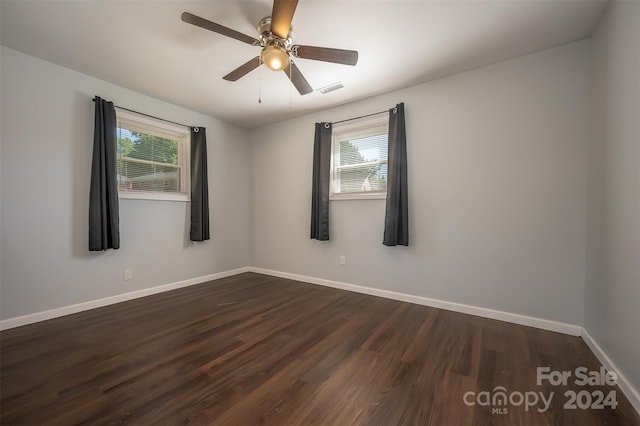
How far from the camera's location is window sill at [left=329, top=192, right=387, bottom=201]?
3202 millimetres

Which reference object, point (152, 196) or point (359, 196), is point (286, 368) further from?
point (152, 196)

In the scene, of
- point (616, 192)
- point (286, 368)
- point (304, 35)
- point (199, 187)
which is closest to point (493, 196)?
point (616, 192)

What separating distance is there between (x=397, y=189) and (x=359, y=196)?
1.88 feet

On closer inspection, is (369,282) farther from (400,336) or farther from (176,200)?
(176,200)

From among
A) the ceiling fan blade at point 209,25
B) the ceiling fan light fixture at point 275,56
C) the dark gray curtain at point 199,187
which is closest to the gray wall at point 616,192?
the ceiling fan light fixture at point 275,56

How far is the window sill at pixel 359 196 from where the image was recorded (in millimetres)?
3202

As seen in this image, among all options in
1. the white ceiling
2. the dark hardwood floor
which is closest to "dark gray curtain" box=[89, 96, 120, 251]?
the white ceiling

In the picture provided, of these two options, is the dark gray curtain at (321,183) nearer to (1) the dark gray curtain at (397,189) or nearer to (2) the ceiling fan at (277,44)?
(1) the dark gray curtain at (397,189)

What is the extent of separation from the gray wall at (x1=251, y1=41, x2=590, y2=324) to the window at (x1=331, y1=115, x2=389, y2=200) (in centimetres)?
16

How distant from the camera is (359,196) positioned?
11.0 feet

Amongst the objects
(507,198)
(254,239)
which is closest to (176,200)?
(254,239)

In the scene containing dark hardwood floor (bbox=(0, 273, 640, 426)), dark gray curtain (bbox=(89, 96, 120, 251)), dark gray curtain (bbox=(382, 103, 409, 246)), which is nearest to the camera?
dark hardwood floor (bbox=(0, 273, 640, 426))

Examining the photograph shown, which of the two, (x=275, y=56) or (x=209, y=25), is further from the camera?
(x=275, y=56)

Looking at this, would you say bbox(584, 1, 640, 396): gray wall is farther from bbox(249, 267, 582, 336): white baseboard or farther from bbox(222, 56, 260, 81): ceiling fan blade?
bbox(222, 56, 260, 81): ceiling fan blade
